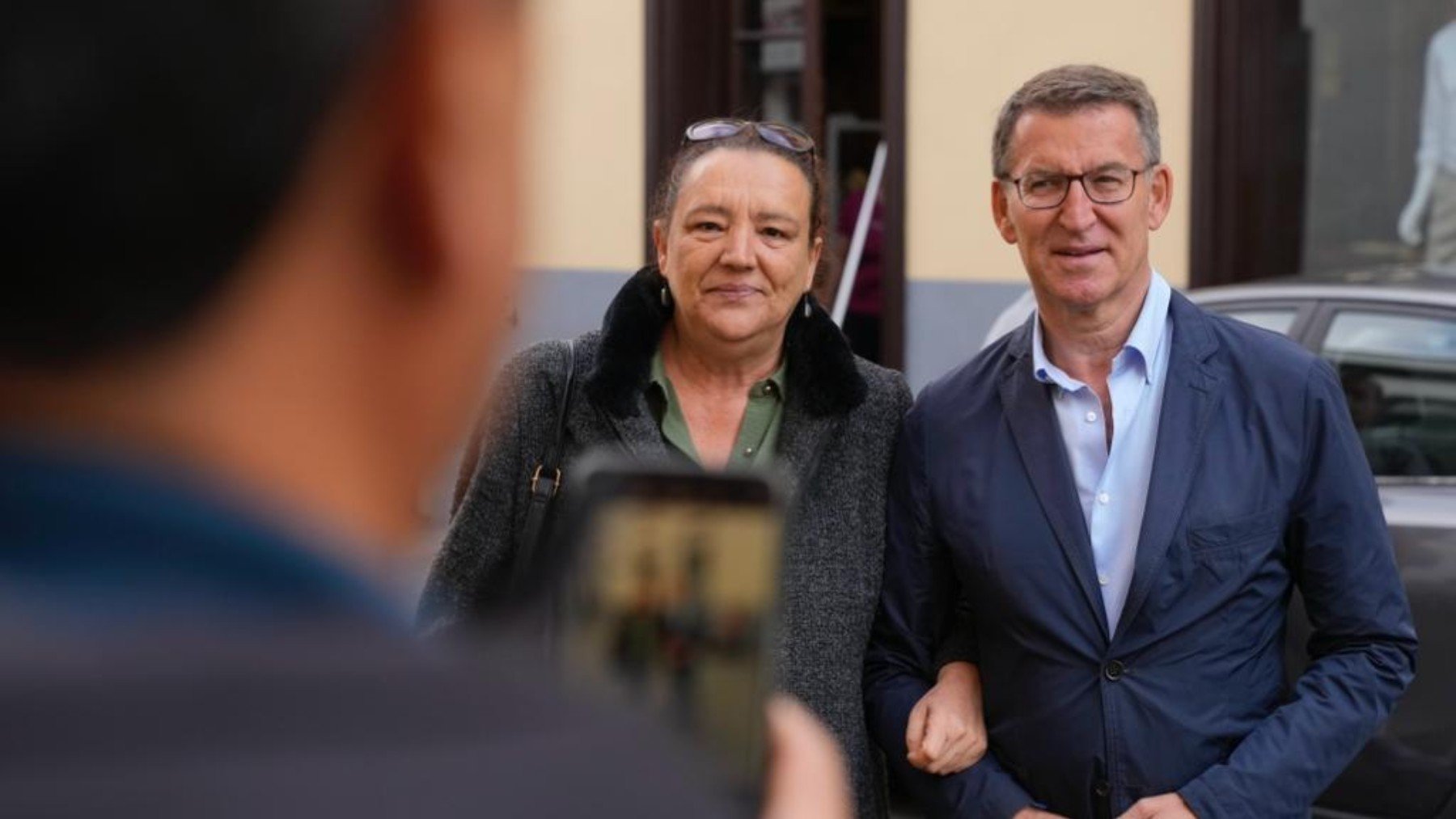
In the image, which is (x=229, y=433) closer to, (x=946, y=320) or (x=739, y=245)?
(x=739, y=245)

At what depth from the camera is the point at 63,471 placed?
0.64 meters

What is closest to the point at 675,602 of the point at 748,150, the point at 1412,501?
the point at 748,150

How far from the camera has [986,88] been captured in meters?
10.5

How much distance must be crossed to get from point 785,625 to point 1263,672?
0.67m

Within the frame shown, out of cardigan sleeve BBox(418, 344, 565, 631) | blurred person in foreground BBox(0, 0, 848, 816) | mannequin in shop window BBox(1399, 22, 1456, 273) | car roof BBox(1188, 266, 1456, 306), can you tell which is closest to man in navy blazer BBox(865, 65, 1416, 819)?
cardigan sleeve BBox(418, 344, 565, 631)

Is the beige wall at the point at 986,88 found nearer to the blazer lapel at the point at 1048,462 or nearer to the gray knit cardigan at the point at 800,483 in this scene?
the gray knit cardigan at the point at 800,483

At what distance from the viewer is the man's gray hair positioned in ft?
10.6

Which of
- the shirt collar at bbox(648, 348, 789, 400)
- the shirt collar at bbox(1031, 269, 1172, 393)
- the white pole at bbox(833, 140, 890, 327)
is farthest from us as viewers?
the white pole at bbox(833, 140, 890, 327)

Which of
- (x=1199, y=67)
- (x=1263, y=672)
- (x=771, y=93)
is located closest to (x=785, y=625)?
(x=1263, y=672)

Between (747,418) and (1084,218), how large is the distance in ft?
2.08

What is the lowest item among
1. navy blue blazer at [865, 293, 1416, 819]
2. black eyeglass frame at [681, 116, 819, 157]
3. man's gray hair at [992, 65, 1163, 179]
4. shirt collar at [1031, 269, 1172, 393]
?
navy blue blazer at [865, 293, 1416, 819]

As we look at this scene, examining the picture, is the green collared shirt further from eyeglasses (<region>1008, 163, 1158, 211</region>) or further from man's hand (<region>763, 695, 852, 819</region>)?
man's hand (<region>763, 695, 852, 819</region>)

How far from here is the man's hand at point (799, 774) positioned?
848 mm

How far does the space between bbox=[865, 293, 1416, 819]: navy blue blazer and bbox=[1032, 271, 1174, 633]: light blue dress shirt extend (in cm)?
2
